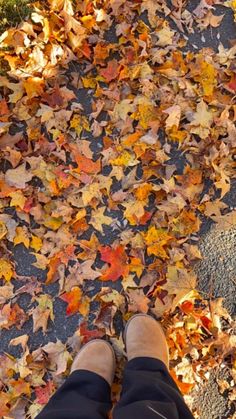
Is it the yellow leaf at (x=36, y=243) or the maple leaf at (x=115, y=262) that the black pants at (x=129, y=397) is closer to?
the maple leaf at (x=115, y=262)

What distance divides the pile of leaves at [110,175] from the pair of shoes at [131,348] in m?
0.07

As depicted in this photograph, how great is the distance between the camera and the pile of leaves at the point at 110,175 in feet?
8.21

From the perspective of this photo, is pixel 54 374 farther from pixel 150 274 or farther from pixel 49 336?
pixel 150 274

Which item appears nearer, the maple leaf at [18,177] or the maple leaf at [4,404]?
the maple leaf at [4,404]

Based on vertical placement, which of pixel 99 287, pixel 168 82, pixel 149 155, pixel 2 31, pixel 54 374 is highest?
pixel 2 31

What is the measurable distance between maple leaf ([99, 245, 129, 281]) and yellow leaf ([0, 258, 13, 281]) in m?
0.47

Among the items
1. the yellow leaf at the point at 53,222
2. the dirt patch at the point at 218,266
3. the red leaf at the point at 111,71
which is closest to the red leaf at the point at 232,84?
the red leaf at the point at 111,71

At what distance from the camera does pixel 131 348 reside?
241cm

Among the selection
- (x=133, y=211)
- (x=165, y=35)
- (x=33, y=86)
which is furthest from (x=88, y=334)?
(x=165, y=35)

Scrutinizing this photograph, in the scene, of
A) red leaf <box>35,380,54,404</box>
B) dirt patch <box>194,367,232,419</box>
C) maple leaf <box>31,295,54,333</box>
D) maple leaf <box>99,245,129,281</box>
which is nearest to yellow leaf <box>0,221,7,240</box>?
maple leaf <box>31,295,54,333</box>

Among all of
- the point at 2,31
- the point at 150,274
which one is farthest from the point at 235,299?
the point at 2,31

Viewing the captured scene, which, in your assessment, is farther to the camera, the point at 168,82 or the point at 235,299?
the point at 168,82

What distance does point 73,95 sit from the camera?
281 cm

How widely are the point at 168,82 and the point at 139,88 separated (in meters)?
0.17
